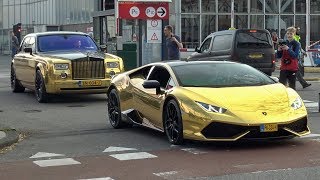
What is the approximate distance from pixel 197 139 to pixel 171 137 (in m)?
0.69

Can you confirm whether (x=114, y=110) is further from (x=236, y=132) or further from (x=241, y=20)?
(x=241, y=20)

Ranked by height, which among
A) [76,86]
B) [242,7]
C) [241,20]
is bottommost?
[76,86]

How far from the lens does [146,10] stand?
24.8m

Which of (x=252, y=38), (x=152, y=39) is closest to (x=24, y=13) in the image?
(x=152, y=39)

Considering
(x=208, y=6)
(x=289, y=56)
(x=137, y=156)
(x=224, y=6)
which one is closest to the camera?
(x=137, y=156)

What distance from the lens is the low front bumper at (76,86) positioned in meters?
15.4

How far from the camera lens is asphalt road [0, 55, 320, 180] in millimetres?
7359

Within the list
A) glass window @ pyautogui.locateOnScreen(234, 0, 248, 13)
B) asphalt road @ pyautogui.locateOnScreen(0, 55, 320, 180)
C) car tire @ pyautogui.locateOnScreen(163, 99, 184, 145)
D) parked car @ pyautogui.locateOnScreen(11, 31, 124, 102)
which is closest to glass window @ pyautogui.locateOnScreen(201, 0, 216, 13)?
glass window @ pyautogui.locateOnScreen(234, 0, 248, 13)

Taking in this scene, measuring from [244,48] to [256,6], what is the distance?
22.9m

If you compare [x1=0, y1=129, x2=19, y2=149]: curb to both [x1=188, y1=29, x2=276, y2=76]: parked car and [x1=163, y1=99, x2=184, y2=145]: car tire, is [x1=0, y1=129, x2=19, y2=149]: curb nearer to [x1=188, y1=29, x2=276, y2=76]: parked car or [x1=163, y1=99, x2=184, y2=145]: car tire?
[x1=163, y1=99, x2=184, y2=145]: car tire

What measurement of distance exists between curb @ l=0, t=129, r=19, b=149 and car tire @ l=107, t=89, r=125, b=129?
188 centimetres

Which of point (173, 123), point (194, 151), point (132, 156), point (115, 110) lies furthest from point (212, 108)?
point (115, 110)

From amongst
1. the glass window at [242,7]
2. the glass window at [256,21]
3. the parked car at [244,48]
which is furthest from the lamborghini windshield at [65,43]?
the glass window at [256,21]

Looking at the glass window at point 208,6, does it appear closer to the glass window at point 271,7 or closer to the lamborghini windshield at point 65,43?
the glass window at point 271,7
